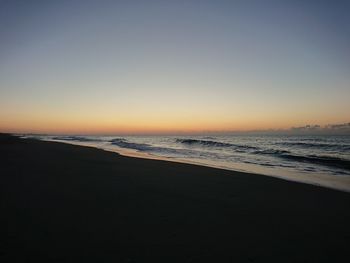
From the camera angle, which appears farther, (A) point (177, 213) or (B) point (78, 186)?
(B) point (78, 186)

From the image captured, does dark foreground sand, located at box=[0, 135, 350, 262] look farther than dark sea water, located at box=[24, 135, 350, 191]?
No

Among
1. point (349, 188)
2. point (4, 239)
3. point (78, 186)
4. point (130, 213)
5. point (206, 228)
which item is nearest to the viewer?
point (4, 239)

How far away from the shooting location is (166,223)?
4.64m

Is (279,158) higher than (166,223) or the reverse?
the reverse

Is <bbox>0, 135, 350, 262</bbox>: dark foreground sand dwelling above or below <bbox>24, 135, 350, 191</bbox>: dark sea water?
above

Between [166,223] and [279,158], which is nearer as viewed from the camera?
[166,223]

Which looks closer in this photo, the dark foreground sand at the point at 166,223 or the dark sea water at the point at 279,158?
the dark foreground sand at the point at 166,223

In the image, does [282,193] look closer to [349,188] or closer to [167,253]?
[349,188]

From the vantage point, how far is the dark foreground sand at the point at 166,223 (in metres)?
3.56

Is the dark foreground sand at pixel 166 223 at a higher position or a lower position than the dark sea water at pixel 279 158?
higher

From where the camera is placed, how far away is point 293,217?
5262mm

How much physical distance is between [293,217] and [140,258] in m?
3.39

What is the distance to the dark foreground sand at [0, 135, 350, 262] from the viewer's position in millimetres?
3564

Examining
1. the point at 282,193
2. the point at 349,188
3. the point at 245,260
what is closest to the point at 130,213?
the point at 245,260
